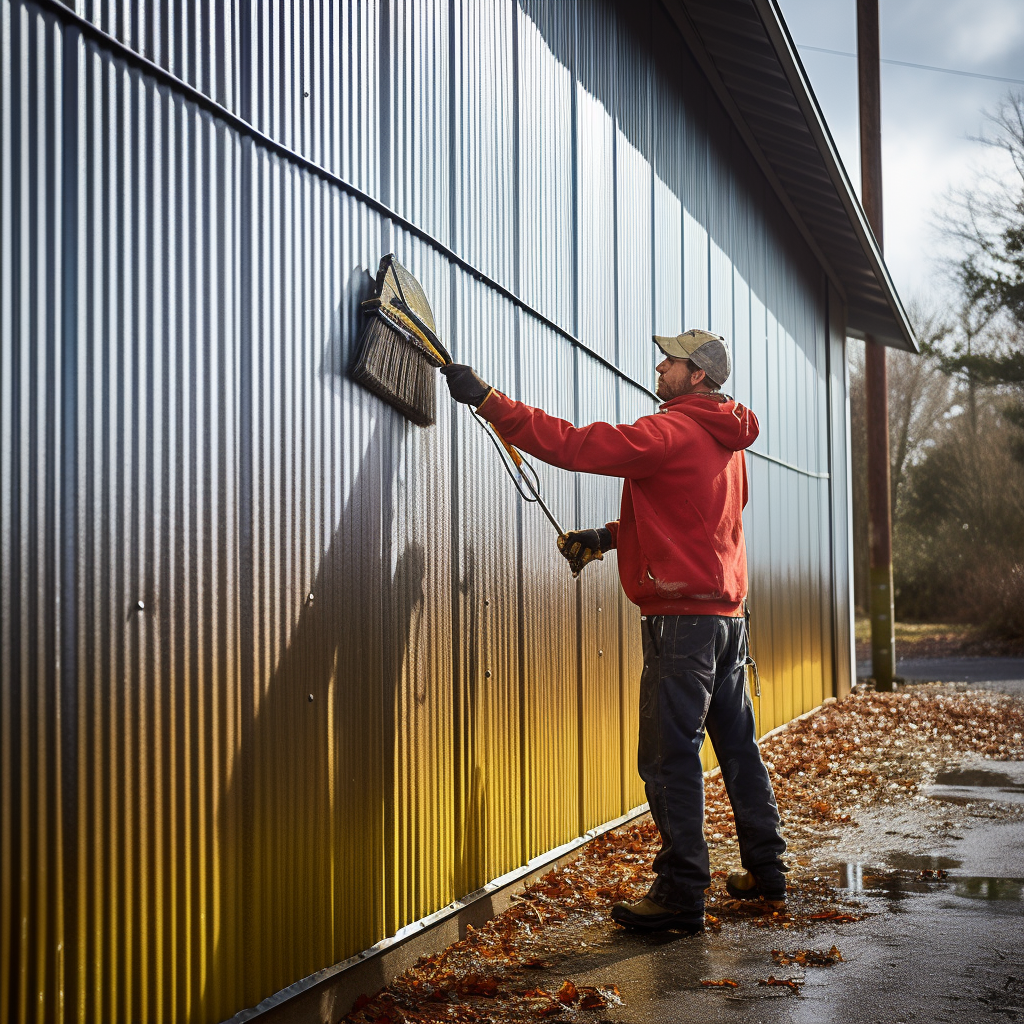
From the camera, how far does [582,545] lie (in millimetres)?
5398

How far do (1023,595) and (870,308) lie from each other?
11.3m

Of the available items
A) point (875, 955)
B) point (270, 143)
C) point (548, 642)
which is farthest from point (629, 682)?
point (270, 143)

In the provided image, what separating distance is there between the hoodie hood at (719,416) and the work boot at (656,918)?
6.16ft

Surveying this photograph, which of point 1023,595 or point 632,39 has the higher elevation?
point 632,39

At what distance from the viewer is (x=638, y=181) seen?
7715mm

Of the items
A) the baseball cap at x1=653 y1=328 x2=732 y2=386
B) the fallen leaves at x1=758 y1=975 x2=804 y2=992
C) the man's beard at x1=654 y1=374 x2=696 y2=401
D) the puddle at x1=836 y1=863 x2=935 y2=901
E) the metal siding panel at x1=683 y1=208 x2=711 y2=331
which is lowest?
the puddle at x1=836 y1=863 x2=935 y2=901

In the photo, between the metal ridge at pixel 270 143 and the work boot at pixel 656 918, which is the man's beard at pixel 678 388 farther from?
the work boot at pixel 656 918

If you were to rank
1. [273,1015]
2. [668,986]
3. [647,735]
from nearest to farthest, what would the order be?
[273,1015] → [668,986] → [647,735]

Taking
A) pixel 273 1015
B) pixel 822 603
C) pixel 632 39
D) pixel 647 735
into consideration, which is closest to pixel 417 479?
pixel 647 735

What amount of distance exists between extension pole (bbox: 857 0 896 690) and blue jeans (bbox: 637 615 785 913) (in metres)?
12.3

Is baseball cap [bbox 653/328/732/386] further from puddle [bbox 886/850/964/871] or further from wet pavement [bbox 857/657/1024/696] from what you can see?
wet pavement [bbox 857/657/1024/696]

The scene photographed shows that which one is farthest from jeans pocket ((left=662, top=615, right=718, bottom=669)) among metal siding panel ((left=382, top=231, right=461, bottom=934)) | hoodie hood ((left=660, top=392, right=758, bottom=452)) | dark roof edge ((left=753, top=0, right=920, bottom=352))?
dark roof edge ((left=753, top=0, right=920, bottom=352))

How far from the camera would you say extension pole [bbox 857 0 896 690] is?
667 inches

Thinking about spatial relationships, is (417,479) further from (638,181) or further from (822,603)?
(822,603)
